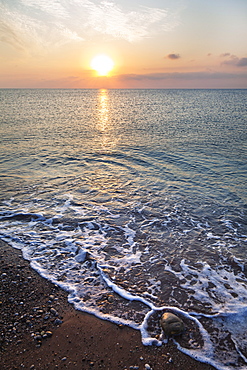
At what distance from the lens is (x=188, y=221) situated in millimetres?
11984

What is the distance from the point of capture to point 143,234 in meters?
10.9

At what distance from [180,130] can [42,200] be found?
84.3 ft

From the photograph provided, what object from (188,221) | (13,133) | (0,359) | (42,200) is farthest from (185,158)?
(13,133)

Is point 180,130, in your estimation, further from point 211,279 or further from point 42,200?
point 211,279

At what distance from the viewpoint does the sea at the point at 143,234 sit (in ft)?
22.5

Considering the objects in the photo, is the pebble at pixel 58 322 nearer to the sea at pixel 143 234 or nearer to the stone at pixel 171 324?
the sea at pixel 143 234

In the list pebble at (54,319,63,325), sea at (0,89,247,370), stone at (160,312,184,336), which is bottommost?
sea at (0,89,247,370)

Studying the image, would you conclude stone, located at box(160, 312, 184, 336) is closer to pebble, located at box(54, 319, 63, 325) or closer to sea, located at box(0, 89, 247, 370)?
sea, located at box(0, 89, 247, 370)

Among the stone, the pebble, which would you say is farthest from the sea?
the pebble

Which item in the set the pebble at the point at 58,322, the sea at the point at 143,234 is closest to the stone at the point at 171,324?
the sea at the point at 143,234

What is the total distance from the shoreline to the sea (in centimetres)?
29

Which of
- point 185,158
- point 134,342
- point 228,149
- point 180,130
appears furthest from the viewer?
point 180,130

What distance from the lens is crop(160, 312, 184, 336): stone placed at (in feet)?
20.2

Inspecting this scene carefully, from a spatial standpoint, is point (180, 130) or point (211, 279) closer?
point (211, 279)
